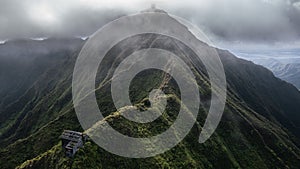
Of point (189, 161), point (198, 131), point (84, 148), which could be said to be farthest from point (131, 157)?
point (198, 131)

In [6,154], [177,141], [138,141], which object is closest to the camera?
[138,141]

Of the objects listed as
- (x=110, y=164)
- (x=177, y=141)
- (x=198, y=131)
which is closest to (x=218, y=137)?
(x=198, y=131)

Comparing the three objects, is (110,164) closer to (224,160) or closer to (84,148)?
(84,148)

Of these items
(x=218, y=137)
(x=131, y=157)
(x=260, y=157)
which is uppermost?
(x=131, y=157)

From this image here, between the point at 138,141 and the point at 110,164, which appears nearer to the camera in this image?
the point at 110,164

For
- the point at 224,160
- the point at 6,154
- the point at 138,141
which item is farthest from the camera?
the point at 6,154

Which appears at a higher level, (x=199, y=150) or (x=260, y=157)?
(x=199, y=150)

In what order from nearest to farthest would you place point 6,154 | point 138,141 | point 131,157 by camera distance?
1. point 131,157
2. point 138,141
3. point 6,154

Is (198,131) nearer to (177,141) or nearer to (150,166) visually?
(177,141)

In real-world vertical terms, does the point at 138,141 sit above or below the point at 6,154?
above
